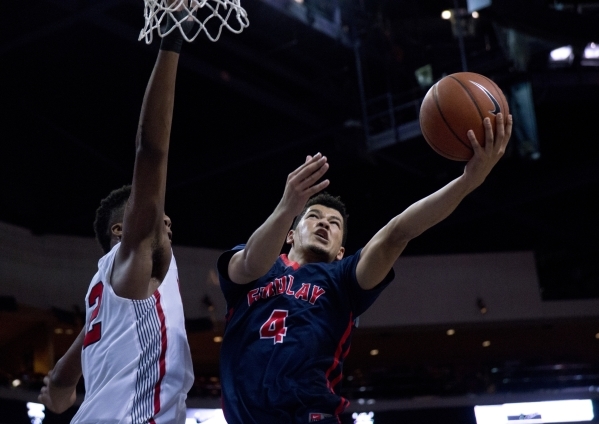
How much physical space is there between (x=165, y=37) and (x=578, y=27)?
32.8 feet

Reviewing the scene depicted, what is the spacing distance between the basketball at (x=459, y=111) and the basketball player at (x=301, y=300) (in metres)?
0.11

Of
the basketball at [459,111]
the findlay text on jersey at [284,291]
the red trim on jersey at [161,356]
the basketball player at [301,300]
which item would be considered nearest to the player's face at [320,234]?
the basketball player at [301,300]

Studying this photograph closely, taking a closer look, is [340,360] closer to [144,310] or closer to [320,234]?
[320,234]

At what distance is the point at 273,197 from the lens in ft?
56.3

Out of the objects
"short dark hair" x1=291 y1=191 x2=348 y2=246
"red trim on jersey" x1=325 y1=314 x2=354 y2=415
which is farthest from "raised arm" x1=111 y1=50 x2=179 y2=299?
"short dark hair" x1=291 y1=191 x2=348 y2=246

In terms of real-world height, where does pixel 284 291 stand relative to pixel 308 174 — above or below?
below

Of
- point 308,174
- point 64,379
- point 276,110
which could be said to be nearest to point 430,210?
point 308,174

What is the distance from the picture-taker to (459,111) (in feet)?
11.6

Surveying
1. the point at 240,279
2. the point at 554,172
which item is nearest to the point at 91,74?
the point at 554,172

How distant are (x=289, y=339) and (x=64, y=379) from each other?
1.02m

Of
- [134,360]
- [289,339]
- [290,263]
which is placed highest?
[290,263]

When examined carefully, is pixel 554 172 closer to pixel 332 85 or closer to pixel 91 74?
pixel 332 85

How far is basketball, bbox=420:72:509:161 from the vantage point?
349 centimetres

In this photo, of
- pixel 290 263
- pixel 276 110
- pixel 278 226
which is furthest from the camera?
pixel 276 110
